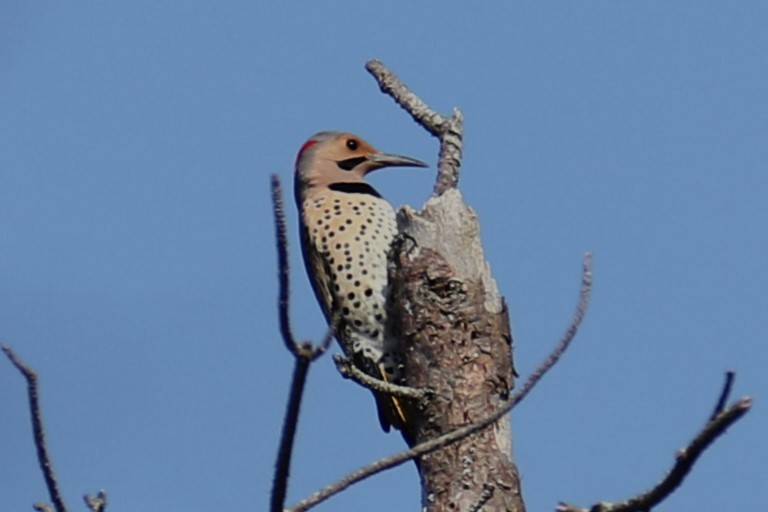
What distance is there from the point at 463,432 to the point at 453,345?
245 centimetres

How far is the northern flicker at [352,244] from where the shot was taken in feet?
20.4

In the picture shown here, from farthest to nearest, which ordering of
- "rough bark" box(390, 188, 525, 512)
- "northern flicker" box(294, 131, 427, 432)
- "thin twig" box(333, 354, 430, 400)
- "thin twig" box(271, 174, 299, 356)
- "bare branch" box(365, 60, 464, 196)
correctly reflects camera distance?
"northern flicker" box(294, 131, 427, 432) < "bare branch" box(365, 60, 464, 196) < "rough bark" box(390, 188, 525, 512) < "thin twig" box(333, 354, 430, 400) < "thin twig" box(271, 174, 299, 356)

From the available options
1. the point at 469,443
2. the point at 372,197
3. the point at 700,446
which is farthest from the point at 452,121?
the point at 700,446

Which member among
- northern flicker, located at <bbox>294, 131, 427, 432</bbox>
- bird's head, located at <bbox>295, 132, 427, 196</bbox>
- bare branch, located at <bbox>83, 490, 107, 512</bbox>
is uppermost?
bird's head, located at <bbox>295, 132, 427, 196</bbox>

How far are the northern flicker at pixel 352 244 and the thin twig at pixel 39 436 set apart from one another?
9.98 ft

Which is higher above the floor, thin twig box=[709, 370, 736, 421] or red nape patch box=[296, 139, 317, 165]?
red nape patch box=[296, 139, 317, 165]

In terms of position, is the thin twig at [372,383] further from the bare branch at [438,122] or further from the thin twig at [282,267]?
the thin twig at [282,267]

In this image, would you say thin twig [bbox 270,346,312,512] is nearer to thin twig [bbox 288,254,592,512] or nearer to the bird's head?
thin twig [bbox 288,254,592,512]

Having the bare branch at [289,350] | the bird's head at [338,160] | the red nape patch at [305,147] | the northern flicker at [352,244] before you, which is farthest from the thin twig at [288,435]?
the red nape patch at [305,147]

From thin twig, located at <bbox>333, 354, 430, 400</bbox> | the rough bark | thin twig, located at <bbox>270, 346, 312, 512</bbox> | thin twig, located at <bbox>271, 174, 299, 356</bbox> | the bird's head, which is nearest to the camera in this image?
thin twig, located at <bbox>271, 174, 299, 356</bbox>

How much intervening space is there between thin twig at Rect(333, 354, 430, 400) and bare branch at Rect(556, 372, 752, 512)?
2.08 m

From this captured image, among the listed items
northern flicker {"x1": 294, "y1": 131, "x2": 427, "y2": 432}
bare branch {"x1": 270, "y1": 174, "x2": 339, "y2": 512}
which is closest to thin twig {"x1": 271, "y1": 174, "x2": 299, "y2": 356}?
bare branch {"x1": 270, "y1": 174, "x2": 339, "y2": 512}

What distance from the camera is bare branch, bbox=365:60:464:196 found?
5.89 m

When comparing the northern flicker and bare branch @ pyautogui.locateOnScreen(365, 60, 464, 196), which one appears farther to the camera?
the northern flicker
